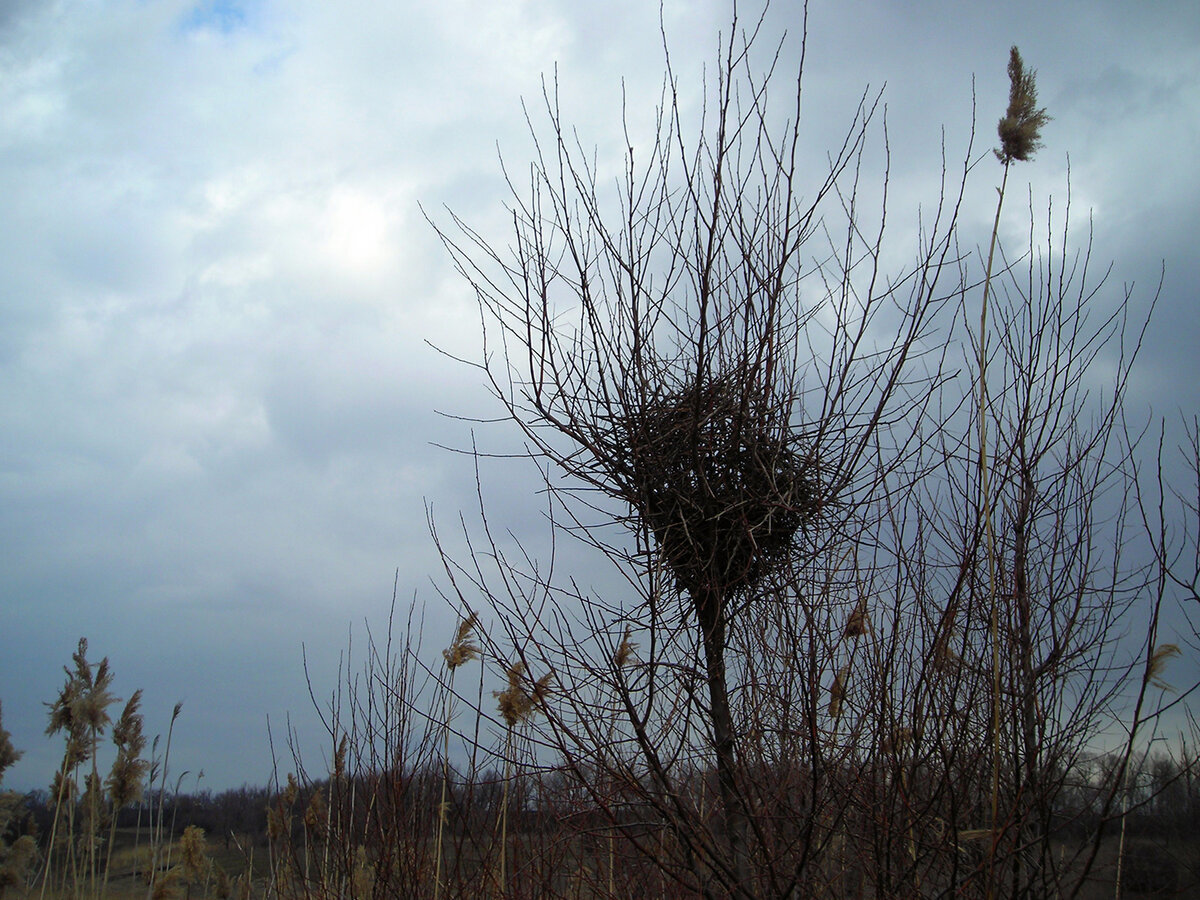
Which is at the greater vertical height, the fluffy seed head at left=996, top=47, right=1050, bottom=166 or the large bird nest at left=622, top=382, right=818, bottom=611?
the fluffy seed head at left=996, top=47, right=1050, bottom=166

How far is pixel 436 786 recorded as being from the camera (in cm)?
438

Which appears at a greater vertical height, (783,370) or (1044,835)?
(783,370)

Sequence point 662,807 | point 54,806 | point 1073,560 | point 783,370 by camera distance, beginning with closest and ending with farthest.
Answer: point 662,807, point 783,370, point 1073,560, point 54,806

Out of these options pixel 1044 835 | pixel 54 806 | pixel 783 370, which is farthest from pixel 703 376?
pixel 54 806

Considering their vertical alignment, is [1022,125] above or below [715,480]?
above

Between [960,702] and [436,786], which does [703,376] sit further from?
[436,786]

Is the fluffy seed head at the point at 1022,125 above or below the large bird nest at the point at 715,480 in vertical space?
above

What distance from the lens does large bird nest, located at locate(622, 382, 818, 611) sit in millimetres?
2627

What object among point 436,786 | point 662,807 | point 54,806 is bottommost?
point 54,806

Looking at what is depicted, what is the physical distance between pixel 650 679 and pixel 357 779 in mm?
2826

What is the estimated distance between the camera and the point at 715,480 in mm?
2688

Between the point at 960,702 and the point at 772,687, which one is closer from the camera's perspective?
the point at 772,687

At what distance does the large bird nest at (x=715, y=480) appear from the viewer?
8.62 feet

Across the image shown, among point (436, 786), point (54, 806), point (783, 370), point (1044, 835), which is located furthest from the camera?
point (54, 806)
